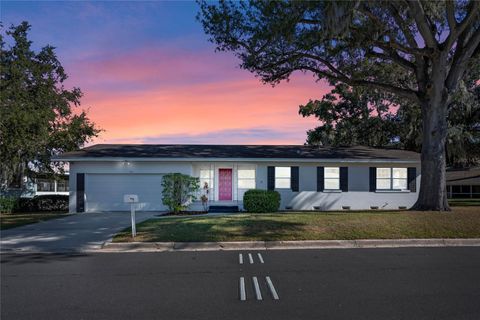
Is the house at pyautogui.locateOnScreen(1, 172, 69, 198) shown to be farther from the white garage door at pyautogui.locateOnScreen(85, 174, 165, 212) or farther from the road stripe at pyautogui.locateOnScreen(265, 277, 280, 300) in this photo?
the road stripe at pyautogui.locateOnScreen(265, 277, 280, 300)

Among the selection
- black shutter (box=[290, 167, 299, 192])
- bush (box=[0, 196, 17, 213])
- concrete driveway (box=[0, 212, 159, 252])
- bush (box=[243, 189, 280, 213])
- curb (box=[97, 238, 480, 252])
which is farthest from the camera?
bush (box=[0, 196, 17, 213])

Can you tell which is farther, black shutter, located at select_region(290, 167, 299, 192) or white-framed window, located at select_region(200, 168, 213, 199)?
white-framed window, located at select_region(200, 168, 213, 199)

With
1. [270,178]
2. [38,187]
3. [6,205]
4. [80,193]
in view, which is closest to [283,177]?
[270,178]

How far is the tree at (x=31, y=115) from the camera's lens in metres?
25.0

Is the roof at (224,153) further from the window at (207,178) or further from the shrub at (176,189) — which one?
the shrub at (176,189)

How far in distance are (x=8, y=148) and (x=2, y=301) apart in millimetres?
22564

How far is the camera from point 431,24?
17891 millimetres

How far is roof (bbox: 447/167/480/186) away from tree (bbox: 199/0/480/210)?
2990cm

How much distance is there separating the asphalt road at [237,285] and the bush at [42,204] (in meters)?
17.7

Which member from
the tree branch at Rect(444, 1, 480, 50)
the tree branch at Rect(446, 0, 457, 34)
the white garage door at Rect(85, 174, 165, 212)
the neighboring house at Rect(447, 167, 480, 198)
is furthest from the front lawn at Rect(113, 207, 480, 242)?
the neighboring house at Rect(447, 167, 480, 198)

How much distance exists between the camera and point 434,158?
56.9 ft

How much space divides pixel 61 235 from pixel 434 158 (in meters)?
14.1

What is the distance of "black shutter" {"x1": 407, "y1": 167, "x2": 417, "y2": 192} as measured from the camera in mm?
24516

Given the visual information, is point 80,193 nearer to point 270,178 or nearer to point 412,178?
point 270,178
